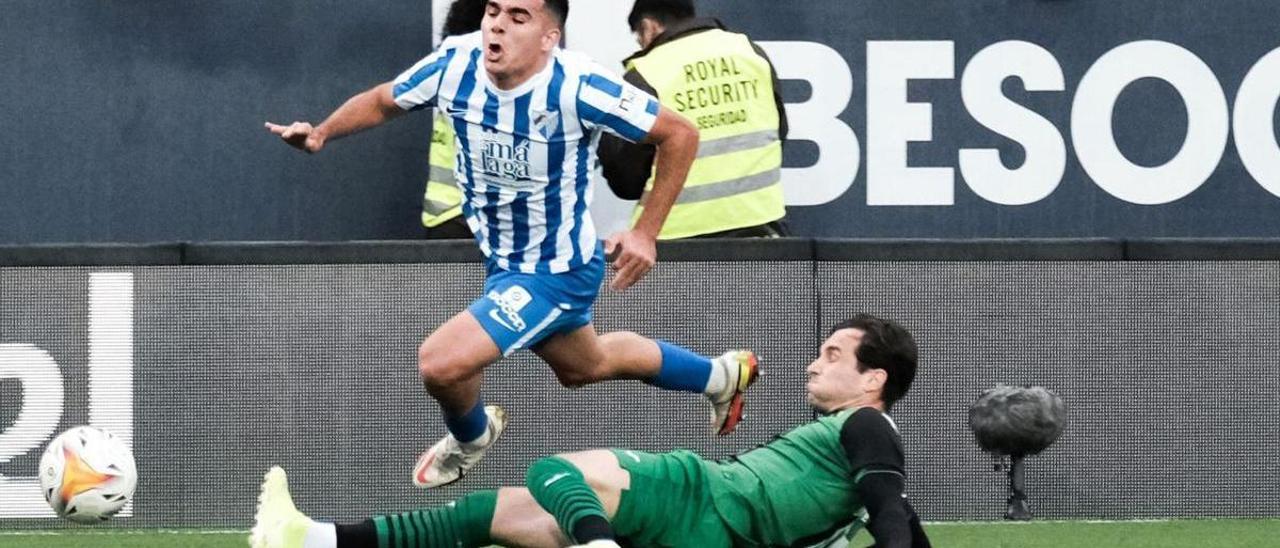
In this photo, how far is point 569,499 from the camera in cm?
544

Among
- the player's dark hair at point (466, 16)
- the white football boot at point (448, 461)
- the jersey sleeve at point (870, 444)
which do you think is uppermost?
the player's dark hair at point (466, 16)

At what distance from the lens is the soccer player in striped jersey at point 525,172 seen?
6.74 metres

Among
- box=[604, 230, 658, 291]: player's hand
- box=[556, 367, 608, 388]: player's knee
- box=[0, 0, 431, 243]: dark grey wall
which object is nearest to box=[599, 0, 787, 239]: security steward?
box=[0, 0, 431, 243]: dark grey wall

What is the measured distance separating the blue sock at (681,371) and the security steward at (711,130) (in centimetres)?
148

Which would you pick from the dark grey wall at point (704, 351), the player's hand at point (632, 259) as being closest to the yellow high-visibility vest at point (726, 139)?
the dark grey wall at point (704, 351)

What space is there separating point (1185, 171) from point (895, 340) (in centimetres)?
440

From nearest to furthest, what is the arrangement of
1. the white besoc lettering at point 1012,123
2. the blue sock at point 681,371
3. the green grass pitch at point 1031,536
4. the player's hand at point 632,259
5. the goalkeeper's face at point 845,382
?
the goalkeeper's face at point 845,382 < the player's hand at point 632,259 < the blue sock at point 681,371 < the green grass pitch at point 1031,536 < the white besoc lettering at point 1012,123

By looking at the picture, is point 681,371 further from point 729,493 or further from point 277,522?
point 277,522

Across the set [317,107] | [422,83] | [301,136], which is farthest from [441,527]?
[317,107]

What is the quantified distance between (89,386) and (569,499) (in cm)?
321

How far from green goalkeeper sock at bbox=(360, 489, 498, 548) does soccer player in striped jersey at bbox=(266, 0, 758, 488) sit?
3.14ft

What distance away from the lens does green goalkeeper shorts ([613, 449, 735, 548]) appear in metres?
5.65

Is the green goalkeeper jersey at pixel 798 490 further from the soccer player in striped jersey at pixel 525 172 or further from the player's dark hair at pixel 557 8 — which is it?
the player's dark hair at pixel 557 8

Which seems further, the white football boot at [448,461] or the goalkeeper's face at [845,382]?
the white football boot at [448,461]
